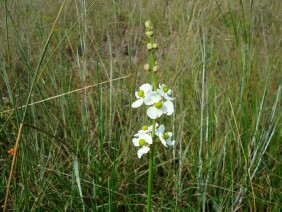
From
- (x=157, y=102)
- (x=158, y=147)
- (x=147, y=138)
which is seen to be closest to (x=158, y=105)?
(x=157, y=102)

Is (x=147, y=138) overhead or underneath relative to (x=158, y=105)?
underneath

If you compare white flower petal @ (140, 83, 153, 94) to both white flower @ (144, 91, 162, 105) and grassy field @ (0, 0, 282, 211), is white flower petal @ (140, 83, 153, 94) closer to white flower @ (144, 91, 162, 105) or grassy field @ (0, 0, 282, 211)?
white flower @ (144, 91, 162, 105)

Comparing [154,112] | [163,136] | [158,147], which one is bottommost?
[158,147]

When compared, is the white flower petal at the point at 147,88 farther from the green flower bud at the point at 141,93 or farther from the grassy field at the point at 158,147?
A: the grassy field at the point at 158,147

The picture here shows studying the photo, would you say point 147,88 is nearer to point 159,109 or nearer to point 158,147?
point 159,109

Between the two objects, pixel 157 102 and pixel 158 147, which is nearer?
pixel 157 102

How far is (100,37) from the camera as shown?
4285 mm

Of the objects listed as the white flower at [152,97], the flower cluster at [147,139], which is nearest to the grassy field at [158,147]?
the flower cluster at [147,139]

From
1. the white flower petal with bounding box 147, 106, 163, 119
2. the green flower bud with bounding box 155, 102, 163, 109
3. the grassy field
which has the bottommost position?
the grassy field

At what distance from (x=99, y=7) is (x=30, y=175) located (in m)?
3.29

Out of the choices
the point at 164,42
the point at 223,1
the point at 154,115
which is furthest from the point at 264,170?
the point at 223,1

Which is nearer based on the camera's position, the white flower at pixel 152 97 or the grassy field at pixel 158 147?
the white flower at pixel 152 97

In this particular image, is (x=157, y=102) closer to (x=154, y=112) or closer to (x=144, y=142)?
(x=154, y=112)

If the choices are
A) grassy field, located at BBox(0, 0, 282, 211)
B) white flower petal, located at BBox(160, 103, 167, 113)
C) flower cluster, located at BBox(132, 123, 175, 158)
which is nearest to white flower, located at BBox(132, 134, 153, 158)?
flower cluster, located at BBox(132, 123, 175, 158)
